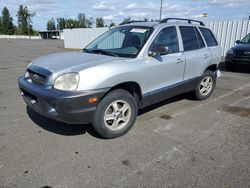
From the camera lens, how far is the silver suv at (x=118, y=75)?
2.92 m

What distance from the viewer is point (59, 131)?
12.0 feet

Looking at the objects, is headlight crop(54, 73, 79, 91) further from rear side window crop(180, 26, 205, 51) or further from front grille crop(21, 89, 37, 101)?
rear side window crop(180, 26, 205, 51)

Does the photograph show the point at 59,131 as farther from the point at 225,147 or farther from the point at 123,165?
the point at 225,147

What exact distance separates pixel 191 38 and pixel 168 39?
0.85 m

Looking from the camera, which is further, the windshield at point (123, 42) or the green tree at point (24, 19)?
the green tree at point (24, 19)

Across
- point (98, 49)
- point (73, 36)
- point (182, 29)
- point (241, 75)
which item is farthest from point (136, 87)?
point (73, 36)

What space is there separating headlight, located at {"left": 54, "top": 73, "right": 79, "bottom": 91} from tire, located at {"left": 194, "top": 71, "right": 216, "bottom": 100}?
321 cm

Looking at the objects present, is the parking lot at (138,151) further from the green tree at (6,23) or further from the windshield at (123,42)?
the green tree at (6,23)

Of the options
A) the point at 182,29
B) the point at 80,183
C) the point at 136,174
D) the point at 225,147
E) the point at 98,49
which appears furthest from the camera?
the point at 182,29

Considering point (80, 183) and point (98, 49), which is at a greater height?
point (98, 49)

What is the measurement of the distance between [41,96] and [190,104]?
3.44m

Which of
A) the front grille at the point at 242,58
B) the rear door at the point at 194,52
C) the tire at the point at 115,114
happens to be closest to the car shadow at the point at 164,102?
the rear door at the point at 194,52

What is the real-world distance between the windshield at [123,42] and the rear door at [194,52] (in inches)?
40.1

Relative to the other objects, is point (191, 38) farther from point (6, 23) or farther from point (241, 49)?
point (6, 23)
